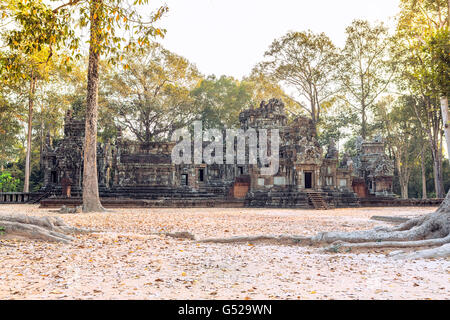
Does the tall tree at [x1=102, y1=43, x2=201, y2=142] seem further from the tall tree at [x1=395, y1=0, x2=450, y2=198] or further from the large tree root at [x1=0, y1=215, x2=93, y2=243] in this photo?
the large tree root at [x1=0, y1=215, x2=93, y2=243]

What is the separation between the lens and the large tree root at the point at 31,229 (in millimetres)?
7758

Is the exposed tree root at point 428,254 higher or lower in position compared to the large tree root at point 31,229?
lower

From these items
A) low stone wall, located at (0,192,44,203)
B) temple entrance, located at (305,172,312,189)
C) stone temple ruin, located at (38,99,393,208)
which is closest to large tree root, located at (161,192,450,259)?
stone temple ruin, located at (38,99,393,208)

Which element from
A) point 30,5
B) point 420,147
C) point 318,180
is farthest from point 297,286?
point 420,147

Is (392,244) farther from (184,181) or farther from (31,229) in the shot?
(184,181)

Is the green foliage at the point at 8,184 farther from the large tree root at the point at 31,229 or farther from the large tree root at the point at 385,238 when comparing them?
the large tree root at the point at 385,238

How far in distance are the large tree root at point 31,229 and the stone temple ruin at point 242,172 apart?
16.7 metres

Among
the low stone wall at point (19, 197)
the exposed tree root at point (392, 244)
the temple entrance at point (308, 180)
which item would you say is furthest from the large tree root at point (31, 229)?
the low stone wall at point (19, 197)

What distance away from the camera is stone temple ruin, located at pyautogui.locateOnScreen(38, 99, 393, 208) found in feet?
93.4

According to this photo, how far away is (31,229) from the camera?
786 centimetres

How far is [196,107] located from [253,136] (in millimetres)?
11674

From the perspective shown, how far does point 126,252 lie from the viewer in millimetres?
6844

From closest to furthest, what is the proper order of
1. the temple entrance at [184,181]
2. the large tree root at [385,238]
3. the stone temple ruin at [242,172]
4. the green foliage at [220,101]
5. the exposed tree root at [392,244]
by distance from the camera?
the exposed tree root at [392,244] < the large tree root at [385,238] < the stone temple ruin at [242,172] < the temple entrance at [184,181] < the green foliage at [220,101]

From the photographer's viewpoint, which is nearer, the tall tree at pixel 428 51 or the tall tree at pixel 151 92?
the tall tree at pixel 428 51
